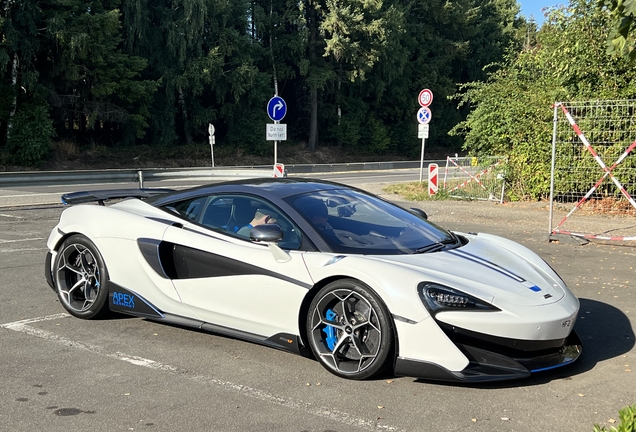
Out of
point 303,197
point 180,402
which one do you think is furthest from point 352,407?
point 303,197

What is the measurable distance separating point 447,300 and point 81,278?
3378mm

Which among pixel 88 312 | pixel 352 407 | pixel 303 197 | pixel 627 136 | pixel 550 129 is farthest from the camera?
pixel 550 129

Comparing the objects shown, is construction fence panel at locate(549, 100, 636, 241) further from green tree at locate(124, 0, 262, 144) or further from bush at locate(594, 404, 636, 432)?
green tree at locate(124, 0, 262, 144)

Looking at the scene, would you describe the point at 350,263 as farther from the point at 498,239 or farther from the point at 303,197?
the point at 498,239

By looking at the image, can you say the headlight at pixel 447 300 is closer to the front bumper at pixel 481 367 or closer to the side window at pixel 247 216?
the front bumper at pixel 481 367

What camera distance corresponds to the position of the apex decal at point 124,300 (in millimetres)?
5398

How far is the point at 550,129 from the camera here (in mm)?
15750

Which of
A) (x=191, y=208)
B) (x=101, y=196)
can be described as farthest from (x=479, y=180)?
(x=191, y=208)

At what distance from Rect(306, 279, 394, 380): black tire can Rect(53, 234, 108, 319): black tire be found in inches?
84.1

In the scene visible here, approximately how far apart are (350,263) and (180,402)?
1.40 metres

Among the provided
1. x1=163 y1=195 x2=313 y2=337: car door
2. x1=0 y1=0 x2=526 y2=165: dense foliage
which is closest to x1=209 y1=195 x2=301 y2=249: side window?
x1=163 y1=195 x2=313 y2=337: car door

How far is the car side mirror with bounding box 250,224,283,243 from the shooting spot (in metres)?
4.64

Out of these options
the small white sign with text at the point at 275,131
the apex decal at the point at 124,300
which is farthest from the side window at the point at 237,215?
the small white sign with text at the point at 275,131

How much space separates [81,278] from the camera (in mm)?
5793
